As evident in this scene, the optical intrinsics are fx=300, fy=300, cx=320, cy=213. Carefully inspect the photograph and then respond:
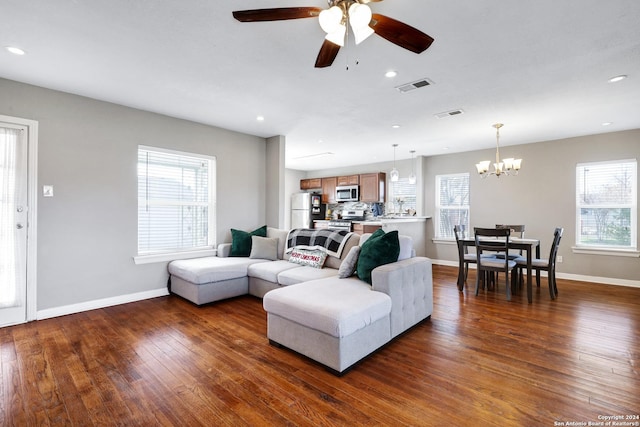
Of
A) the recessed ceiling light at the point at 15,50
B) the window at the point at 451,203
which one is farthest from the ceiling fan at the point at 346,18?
the window at the point at 451,203

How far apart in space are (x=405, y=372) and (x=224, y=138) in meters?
4.14

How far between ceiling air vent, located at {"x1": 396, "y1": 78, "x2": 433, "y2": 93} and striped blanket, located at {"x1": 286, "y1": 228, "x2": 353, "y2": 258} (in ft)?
5.81

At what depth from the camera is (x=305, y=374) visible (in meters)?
2.12

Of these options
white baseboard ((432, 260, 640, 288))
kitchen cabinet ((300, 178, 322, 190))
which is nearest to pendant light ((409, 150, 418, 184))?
kitchen cabinet ((300, 178, 322, 190))

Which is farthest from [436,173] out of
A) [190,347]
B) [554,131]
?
[190,347]

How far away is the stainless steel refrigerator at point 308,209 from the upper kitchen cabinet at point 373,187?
1.45 m

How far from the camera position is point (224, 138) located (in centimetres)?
480

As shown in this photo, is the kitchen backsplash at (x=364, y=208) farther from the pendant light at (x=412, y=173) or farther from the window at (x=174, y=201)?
the window at (x=174, y=201)

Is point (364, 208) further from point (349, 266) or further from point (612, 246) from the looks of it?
point (349, 266)

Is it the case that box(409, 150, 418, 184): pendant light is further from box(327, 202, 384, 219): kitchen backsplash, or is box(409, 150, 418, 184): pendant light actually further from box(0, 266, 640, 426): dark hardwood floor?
box(0, 266, 640, 426): dark hardwood floor

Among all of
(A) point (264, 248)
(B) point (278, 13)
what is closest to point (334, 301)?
(B) point (278, 13)

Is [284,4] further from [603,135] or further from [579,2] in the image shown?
[603,135]

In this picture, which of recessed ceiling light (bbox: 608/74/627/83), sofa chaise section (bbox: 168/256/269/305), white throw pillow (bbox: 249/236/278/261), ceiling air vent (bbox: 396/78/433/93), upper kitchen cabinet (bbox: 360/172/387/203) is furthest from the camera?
upper kitchen cabinet (bbox: 360/172/387/203)

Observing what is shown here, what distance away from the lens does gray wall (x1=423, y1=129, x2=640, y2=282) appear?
478 centimetres
